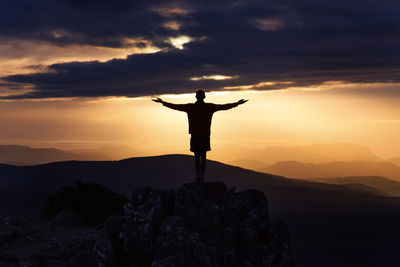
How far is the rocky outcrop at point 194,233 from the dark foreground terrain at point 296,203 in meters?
17.9

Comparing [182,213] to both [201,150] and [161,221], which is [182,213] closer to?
[161,221]

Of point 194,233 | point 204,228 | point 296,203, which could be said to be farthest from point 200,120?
point 296,203

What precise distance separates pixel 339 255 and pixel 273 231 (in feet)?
71.9

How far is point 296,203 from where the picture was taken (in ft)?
247

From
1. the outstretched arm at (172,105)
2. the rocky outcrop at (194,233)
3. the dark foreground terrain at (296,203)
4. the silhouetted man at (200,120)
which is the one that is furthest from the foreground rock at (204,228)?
the dark foreground terrain at (296,203)

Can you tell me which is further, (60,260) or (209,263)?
(60,260)

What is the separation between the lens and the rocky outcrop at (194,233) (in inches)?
620

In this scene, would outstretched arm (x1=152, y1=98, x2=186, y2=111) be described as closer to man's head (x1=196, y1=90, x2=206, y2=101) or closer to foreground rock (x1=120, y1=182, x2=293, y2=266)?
man's head (x1=196, y1=90, x2=206, y2=101)

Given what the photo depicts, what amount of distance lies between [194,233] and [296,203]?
202ft

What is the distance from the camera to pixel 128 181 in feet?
396

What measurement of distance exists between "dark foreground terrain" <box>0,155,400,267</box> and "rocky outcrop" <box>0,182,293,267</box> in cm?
1790

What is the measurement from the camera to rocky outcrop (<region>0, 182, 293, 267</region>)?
51.7ft

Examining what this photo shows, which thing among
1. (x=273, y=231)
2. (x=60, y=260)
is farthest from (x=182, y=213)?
(x=60, y=260)

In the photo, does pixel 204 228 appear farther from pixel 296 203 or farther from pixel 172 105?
pixel 296 203
